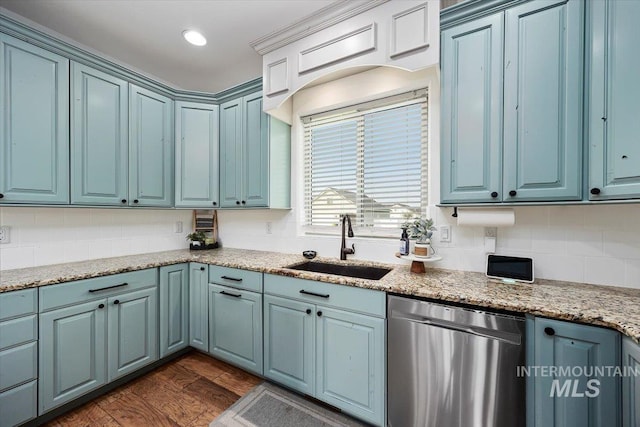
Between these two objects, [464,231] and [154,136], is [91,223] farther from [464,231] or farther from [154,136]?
[464,231]

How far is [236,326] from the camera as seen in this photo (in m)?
2.06

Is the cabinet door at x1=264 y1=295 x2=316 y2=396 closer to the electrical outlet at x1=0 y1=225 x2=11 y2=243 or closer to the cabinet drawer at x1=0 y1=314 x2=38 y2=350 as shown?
the cabinet drawer at x1=0 y1=314 x2=38 y2=350

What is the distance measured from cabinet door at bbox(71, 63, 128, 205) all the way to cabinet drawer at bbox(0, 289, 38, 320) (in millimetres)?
687

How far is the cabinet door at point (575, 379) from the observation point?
101 centimetres

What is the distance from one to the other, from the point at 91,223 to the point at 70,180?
21.7 inches

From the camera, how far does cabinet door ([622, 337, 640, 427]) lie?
35.8 inches

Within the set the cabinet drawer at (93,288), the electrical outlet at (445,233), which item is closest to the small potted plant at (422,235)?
the electrical outlet at (445,233)

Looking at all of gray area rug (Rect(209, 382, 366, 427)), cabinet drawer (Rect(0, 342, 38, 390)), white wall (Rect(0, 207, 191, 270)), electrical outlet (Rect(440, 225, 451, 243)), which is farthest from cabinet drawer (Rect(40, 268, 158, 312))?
electrical outlet (Rect(440, 225, 451, 243))

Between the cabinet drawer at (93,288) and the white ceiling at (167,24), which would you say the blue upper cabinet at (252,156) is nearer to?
the white ceiling at (167,24)

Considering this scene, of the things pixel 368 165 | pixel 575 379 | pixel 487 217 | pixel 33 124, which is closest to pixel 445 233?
pixel 487 217

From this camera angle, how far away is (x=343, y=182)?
237cm

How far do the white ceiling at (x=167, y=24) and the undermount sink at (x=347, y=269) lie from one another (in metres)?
1.93

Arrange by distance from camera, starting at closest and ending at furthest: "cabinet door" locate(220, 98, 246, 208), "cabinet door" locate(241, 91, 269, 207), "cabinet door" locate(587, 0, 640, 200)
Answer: "cabinet door" locate(587, 0, 640, 200) → "cabinet door" locate(241, 91, 269, 207) → "cabinet door" locate(220, 98, 246, 208)

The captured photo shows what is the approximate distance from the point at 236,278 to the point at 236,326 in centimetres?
39
